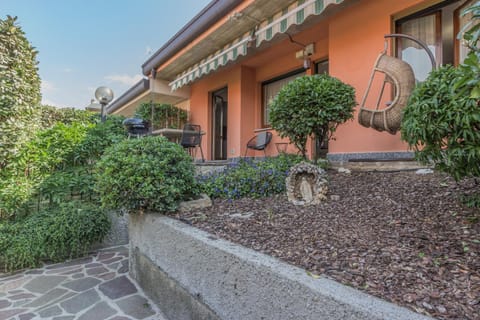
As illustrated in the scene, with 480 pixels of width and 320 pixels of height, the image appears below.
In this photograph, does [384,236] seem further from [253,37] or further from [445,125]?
[253,37]

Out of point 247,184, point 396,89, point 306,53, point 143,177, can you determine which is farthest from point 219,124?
point 143,177

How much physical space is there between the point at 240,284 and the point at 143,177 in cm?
170

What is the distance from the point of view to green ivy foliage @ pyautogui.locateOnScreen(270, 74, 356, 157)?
378cm

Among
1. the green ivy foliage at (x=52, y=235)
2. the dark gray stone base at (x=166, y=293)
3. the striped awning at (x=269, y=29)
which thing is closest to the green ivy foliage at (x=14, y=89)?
the green ivy foliage at (x=52, y=235)

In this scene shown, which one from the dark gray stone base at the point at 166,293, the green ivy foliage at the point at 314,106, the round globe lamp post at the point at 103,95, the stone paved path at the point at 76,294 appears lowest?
the stone paved path at the point at 76,294

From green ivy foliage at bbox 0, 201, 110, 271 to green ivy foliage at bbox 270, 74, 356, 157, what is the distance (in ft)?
10.6

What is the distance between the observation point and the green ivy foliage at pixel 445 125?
1.44 metres

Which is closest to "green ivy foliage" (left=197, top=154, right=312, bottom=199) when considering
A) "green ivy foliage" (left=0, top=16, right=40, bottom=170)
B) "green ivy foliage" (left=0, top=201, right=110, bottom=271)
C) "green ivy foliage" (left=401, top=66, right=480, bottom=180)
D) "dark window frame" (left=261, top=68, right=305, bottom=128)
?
"green ivy foliage" (left=0, top=201, right=110, bottom=271)

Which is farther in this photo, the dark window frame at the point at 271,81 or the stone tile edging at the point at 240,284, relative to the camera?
the dark window frame at the point at 271,81

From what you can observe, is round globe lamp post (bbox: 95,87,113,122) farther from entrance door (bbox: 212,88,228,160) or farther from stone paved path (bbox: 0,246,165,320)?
stone paved path (bbox: 0,246,165,320)

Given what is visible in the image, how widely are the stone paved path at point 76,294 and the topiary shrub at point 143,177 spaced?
0.90 meters

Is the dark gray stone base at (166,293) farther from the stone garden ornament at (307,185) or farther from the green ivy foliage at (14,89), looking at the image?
the green ivy foliage at (14,89)

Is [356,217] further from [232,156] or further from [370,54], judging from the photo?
[232,156]

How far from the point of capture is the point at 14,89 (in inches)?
155
